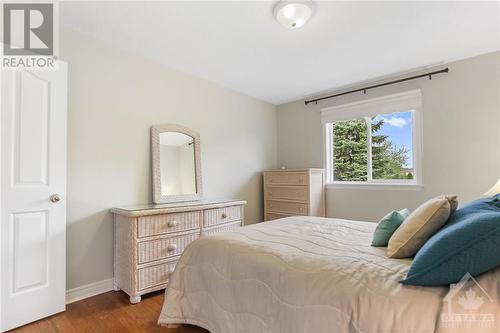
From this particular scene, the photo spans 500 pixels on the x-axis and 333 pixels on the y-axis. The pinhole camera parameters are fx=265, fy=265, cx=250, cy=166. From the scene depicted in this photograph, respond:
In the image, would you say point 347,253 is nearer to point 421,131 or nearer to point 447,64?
point 421,131

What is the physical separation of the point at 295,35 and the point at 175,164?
5.98 feet

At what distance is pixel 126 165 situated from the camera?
2656 mm

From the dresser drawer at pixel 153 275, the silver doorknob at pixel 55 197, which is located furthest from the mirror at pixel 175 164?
the silver doorknob at pixel 55 197

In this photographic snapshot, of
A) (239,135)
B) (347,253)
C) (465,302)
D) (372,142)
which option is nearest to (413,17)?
(372,142)

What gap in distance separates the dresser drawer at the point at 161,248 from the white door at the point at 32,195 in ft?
1.90

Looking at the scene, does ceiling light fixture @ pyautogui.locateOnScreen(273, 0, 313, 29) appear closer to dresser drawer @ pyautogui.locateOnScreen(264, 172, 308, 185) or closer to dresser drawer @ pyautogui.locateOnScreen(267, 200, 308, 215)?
dresser drawer @ pyautogui.locateOnScreen(264, 172, 308, 185)

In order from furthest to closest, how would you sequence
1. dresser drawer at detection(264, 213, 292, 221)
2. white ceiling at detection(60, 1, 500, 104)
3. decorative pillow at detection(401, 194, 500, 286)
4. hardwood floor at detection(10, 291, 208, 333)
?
dresser drawer at detection(264, 213, 292, 221) → white ceiling at detection(60, 1, 500, 104) → hardwood floor at detection(10, 291, 208, 333) → decorative pillow at detection(401, 194, 500, 286)

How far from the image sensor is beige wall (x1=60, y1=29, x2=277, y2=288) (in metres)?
2.34

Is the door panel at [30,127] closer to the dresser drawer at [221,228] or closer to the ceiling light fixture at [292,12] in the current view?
the dresser drawer at [221,228]

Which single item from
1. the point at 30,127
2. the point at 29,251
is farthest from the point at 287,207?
the point at 30,127

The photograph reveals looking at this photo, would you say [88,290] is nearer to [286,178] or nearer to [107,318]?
[107,318]

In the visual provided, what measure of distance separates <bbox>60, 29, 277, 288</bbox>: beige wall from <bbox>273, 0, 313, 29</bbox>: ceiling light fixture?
1536mm

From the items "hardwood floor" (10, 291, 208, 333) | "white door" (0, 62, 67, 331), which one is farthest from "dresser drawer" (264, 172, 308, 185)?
"white door" (0, 62, 67, 331)

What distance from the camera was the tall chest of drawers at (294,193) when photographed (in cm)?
350
